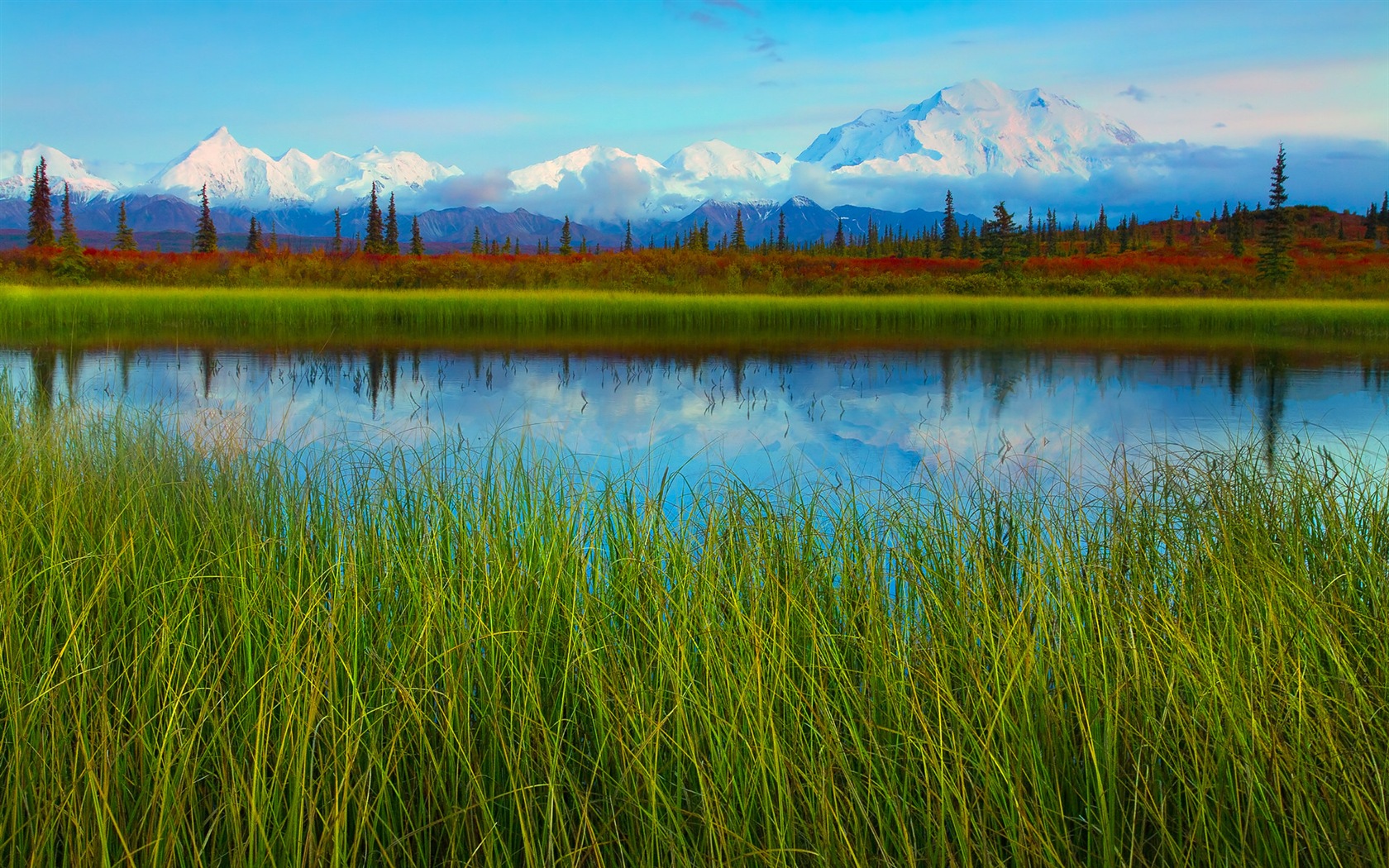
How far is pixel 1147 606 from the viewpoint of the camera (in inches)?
121

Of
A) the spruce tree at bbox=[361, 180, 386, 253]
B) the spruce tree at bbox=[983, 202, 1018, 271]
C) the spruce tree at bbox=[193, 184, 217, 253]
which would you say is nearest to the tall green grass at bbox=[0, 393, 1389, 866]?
the spruce tree at bbox=[983, 202, 1018, 271]

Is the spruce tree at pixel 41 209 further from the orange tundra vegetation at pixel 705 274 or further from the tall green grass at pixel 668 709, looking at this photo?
the tall green grass at pixel 668 709

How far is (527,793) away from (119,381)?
38.6 feet

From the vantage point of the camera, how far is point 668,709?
2414 mm

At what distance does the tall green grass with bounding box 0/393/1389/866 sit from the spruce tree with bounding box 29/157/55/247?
5978 centimetres

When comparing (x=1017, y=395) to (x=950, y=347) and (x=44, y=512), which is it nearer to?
(x=950, y=347)

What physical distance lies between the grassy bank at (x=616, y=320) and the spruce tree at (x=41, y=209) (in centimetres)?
3462

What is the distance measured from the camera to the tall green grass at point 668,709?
1.96 m

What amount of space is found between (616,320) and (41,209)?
1887 inches

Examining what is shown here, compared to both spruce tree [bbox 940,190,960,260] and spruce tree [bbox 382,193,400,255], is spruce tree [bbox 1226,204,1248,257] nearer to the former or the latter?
spruce tree [bbox 940,190,960,260]

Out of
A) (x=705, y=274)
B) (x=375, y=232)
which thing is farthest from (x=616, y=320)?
(x=375, y=232)

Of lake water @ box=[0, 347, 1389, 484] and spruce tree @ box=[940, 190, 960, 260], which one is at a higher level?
spruce tree @ box=[940, 190, 960, 260]

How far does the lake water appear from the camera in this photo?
23.7ft

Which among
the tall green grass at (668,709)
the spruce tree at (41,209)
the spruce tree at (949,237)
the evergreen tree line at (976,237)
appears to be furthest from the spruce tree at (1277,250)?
the spruce tree at (41,209)
